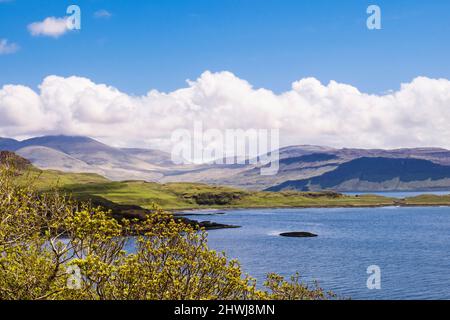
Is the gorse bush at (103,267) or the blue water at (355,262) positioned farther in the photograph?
the blue water at (355,262)

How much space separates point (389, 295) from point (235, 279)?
268ft

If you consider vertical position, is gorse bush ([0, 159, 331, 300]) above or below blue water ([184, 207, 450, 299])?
above

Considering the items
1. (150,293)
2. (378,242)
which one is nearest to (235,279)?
(150,293)

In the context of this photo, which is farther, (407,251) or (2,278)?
(407,251)

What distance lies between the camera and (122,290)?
2627cm

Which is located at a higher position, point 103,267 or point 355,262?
point 103,267

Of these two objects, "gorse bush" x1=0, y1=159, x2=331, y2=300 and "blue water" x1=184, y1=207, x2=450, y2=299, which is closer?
"gorse bush" x1=0, y1=159, x2=331, y2=300

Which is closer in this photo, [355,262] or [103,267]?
[103,267]
